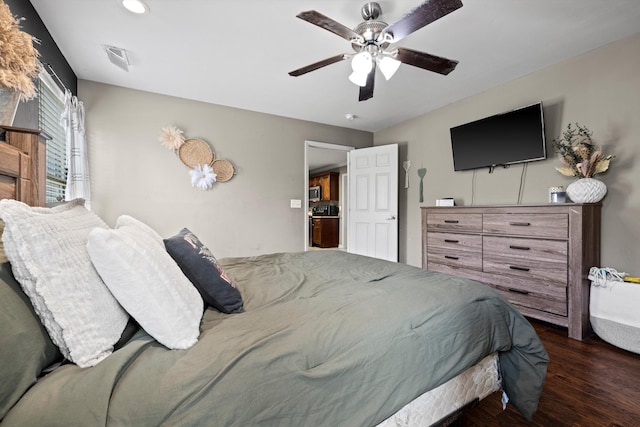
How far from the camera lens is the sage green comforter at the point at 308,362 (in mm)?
624

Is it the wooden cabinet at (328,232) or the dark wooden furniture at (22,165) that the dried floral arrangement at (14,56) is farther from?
the wooden cabinet at (328,232)

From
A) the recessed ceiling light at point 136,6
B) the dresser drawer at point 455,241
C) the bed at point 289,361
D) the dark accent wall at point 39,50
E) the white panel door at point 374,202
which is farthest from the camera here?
the white panel door at point 374,202

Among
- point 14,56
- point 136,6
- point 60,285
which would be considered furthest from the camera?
point 136,6

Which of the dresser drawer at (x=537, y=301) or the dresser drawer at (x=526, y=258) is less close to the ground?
the dresser drawer at (x=526, y=258)

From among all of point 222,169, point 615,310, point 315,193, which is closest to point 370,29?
point 222,169

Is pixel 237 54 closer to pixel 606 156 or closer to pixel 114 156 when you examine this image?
pixel 114 156

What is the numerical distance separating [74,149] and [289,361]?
2.86 metres

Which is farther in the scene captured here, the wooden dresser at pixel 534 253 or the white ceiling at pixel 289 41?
the wooden dresser at pixel 534 253

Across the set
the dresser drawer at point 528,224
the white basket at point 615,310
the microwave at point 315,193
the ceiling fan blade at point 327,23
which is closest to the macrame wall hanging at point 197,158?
the ceiling fan blade at point 327,23

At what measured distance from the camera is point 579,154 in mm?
2371

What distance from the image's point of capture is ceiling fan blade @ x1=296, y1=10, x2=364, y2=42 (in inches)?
57.9

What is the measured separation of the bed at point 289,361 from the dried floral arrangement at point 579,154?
188cm

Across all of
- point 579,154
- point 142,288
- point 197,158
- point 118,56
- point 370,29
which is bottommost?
point 142,288

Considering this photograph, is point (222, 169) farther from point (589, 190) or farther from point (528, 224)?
point (589, 190)
